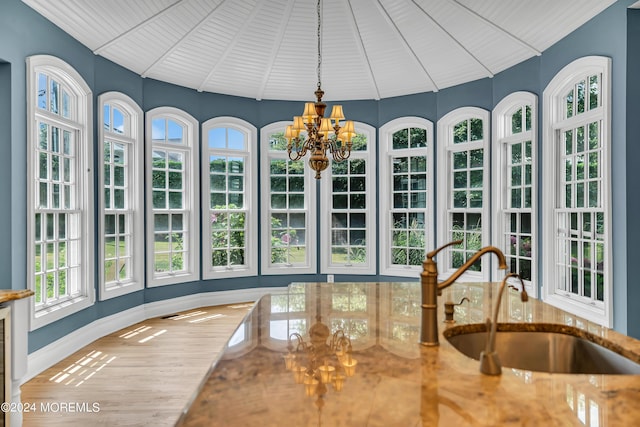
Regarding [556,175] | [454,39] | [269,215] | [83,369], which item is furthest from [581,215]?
[83,369]

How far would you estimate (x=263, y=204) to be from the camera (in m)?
7.00

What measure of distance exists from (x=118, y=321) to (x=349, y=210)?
359 cm

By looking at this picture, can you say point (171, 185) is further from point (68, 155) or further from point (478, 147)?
point (478, 147)

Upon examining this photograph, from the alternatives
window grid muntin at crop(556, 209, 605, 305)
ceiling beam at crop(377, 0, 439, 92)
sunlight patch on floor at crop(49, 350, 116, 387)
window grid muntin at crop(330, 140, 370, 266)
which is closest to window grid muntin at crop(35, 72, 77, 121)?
sunlight patch on floor at crop(49, 350, 116, 387)

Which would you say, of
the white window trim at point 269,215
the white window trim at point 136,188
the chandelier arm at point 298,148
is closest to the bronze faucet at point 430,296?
the chandelier arm at point 298,148

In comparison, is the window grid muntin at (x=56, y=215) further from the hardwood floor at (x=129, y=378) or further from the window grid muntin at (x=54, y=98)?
the hardwood floor at (x=129, y=378)

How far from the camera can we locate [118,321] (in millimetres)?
5402

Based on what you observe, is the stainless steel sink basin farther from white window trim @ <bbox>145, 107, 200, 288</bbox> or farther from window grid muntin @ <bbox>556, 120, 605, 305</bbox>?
white window trim @ <bbox>145, 107, 200, 288</bbox>

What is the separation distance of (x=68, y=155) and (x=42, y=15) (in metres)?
1.32

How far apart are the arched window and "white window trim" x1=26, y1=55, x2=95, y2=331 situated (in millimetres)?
4476

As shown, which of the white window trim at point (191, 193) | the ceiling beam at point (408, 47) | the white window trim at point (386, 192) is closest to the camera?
the ceiling beam at point (408, 47)

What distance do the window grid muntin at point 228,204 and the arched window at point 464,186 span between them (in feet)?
9.62

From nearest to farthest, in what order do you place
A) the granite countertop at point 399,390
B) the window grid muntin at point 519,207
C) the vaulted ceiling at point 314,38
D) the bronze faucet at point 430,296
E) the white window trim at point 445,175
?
the granite countertop at point 399,390 < the bronze faucet at point 430,296 < the vaulted ceiling at point 314,38 < the window grid muntin at point 519,207 < the white window trim at point 445,175

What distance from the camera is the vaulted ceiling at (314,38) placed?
14.7 ft
